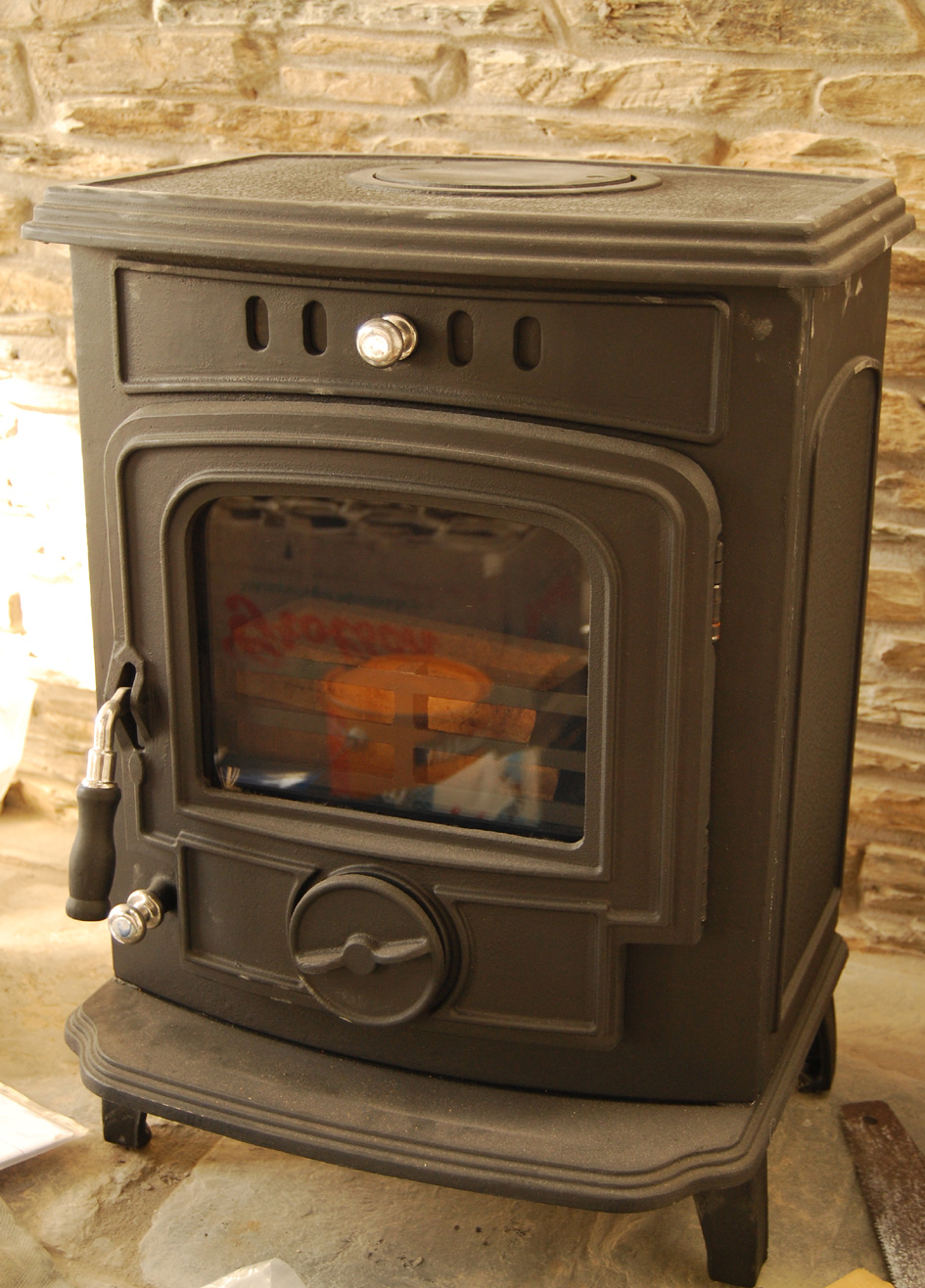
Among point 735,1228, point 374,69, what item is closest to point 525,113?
point 374,69

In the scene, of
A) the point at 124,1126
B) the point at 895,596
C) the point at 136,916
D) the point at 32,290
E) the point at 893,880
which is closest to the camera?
the point at 136,916

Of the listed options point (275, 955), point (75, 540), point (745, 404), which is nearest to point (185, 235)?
point (745, 404)

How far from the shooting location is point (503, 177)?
50.3 inches

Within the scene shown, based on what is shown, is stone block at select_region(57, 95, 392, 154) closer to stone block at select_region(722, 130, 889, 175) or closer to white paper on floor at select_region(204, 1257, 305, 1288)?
stone block at select_region(722, 130, 889, 175)

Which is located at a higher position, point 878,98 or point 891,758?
point 878,98

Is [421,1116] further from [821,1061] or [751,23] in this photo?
[751,23]

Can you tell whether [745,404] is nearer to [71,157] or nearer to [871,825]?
[871,825]

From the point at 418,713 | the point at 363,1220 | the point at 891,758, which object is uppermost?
the point at 418,713

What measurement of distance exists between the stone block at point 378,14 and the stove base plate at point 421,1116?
3.85 feet

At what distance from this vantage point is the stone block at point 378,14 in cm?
160

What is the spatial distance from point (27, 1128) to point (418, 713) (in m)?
0.65

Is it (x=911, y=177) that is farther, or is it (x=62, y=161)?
(x=62, y=161)

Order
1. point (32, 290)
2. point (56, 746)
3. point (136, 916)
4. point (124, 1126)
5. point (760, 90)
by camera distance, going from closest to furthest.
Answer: point (136, 916) → point (124, 1126) → point (760, 90) → point (32, 290) → point (56, 746)

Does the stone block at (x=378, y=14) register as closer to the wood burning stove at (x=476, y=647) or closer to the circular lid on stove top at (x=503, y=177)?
the circular lid on stove top at (x=503, y=177)
